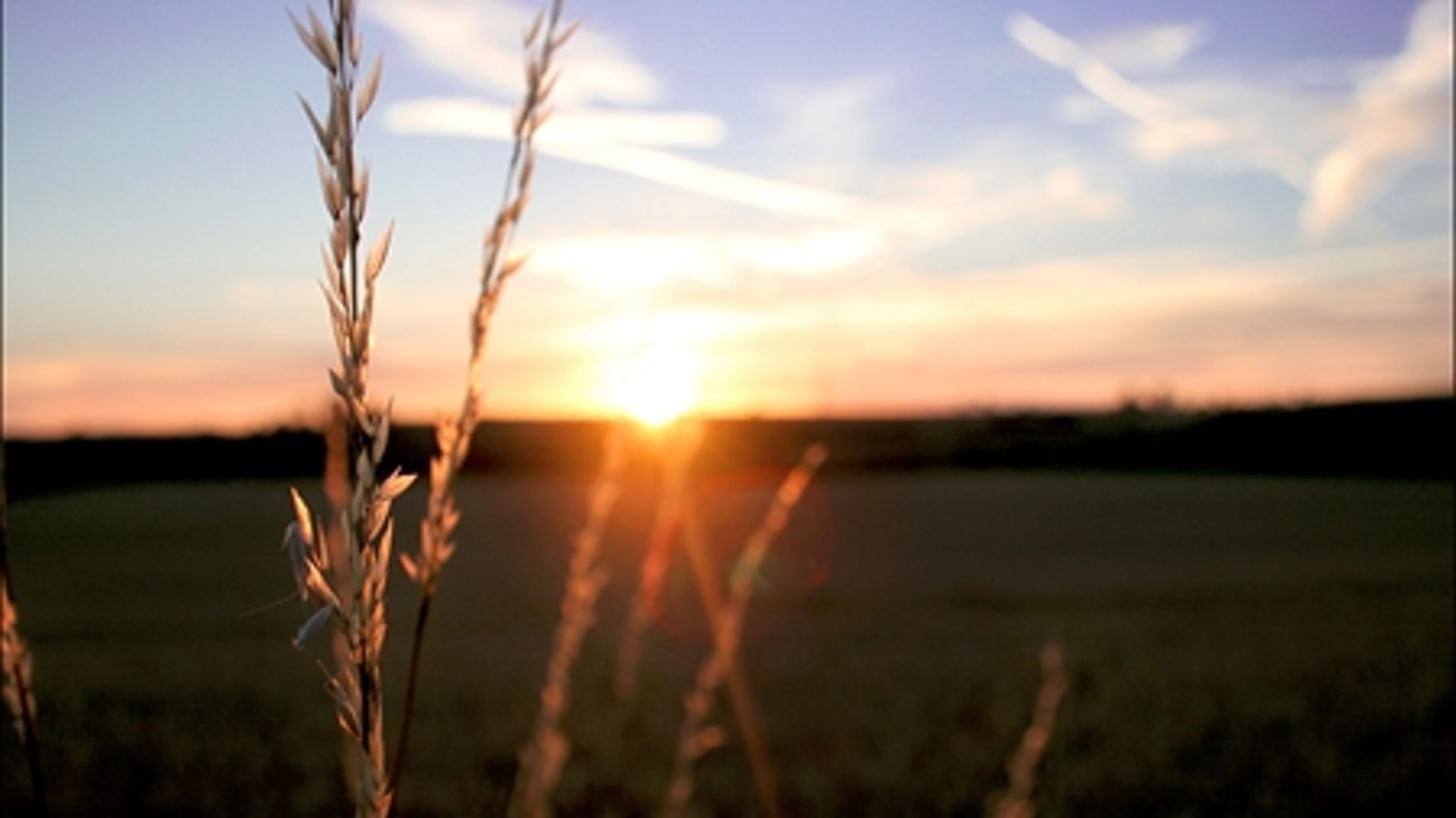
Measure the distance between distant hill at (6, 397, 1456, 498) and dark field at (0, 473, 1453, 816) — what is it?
4.52 m

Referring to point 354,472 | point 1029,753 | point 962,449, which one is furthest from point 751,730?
point 962,449

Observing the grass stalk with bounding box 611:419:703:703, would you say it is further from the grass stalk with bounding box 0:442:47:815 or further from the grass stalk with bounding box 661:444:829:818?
the grass stalk with bounding box 0:442:47:815

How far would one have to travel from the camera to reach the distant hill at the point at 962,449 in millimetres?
23594

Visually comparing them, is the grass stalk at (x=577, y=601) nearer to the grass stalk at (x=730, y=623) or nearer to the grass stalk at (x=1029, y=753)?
the grass stalk at (x=730, y=623)

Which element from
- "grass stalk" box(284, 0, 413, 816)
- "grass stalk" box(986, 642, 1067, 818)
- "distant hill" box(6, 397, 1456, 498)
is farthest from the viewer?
"distant hill" box(6, 397, 1456, 498)

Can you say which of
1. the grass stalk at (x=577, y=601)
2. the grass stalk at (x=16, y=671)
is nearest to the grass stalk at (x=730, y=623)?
the grass stalk at (x=577, y=601)

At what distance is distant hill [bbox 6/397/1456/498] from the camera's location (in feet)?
77.4

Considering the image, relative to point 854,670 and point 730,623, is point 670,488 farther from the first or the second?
point 854,670

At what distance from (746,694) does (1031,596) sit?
5.86 metres

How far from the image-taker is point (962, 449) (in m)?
27.0

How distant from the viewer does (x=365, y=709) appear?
1.80 ft

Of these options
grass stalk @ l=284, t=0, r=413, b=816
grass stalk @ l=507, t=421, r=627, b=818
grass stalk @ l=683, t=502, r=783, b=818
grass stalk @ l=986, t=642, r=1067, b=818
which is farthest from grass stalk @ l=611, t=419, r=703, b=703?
grass stalk @ l=683, t=502, r=783, b=818

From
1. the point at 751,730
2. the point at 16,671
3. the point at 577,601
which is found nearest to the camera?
the point at 16,671

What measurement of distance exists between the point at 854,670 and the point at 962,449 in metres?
17.9
